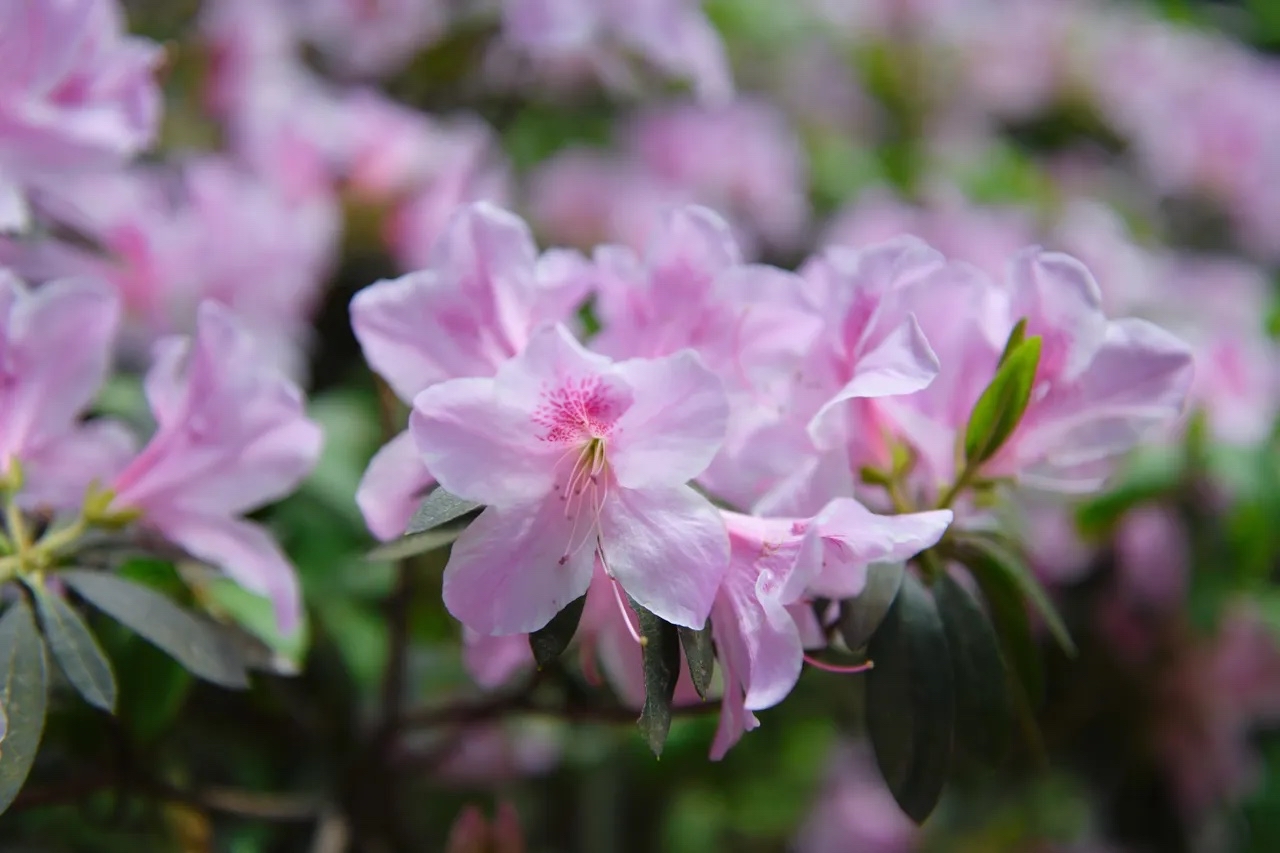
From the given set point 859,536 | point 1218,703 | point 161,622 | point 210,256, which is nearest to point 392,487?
point 161,622

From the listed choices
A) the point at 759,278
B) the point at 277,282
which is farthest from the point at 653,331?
the point at 277,282

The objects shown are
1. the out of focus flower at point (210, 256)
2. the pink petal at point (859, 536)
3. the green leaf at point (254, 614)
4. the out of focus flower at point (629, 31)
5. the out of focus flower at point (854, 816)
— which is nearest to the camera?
the pink petal at point (859, 536)

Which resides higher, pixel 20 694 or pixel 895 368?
pixel 895 368

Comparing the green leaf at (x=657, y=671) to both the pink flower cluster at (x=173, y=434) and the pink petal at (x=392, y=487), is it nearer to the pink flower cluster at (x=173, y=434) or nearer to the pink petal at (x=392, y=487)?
the pink petal at (x=392, y=487)

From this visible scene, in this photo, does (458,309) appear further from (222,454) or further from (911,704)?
(911,704)

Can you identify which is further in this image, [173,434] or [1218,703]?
[1218,703]

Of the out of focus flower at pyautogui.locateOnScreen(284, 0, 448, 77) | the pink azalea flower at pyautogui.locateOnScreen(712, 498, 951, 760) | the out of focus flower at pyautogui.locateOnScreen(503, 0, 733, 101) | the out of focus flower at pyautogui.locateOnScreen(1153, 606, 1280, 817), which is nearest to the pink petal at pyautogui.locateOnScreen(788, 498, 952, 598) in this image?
the pink azalea flower at pyautogui.locateOnScreen(712, 498, 951, 760)

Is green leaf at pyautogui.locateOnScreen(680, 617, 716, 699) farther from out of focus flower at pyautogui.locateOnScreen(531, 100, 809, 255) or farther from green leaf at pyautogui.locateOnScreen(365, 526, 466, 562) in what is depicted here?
out of focus flower at pyautogui.locateOnScreen(531, 100, 809, 255)

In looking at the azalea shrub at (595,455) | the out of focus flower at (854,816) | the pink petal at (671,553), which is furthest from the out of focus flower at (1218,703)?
the pink petal at (671,553)
